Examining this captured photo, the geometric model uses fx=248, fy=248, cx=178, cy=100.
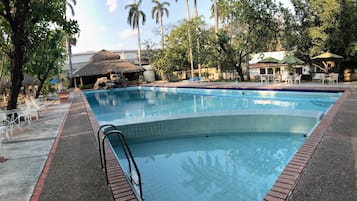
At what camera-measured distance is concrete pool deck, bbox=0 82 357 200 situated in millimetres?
2762

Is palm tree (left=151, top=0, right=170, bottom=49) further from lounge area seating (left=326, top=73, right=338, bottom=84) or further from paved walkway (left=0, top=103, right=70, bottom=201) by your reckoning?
paved walkway (left=0, top=103, right=70, bottom=201)

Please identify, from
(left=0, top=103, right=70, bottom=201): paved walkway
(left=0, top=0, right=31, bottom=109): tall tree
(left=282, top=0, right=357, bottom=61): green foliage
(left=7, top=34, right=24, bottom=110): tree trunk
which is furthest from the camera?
(left=282, top=0, right=357, bottom=61): green foliage

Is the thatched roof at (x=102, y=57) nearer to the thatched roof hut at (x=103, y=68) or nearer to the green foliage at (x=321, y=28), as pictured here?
the thatched roof hut at (x=103, y=68)

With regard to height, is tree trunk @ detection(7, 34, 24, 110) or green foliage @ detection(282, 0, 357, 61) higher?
green foliage @ detection(282, 0, 357, 61)

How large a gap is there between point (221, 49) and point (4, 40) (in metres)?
14.7

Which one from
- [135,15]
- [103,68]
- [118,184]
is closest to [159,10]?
[135,15]

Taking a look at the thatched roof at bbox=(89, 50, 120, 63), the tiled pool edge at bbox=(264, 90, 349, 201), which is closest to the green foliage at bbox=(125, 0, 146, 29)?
the thatched roof at bbox=(89, 50, 120, 63)

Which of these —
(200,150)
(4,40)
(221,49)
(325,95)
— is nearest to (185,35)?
(221,49)

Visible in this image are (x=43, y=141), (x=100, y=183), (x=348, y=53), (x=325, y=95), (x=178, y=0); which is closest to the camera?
(x=100, y=183)

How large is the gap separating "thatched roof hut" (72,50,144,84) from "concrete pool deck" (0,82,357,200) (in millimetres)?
23460

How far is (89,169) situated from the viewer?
3715 millimetres

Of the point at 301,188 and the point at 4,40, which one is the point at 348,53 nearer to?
the point at 301,188

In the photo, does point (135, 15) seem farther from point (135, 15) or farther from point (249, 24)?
point (249, 24)

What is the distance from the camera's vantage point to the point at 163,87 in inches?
827
